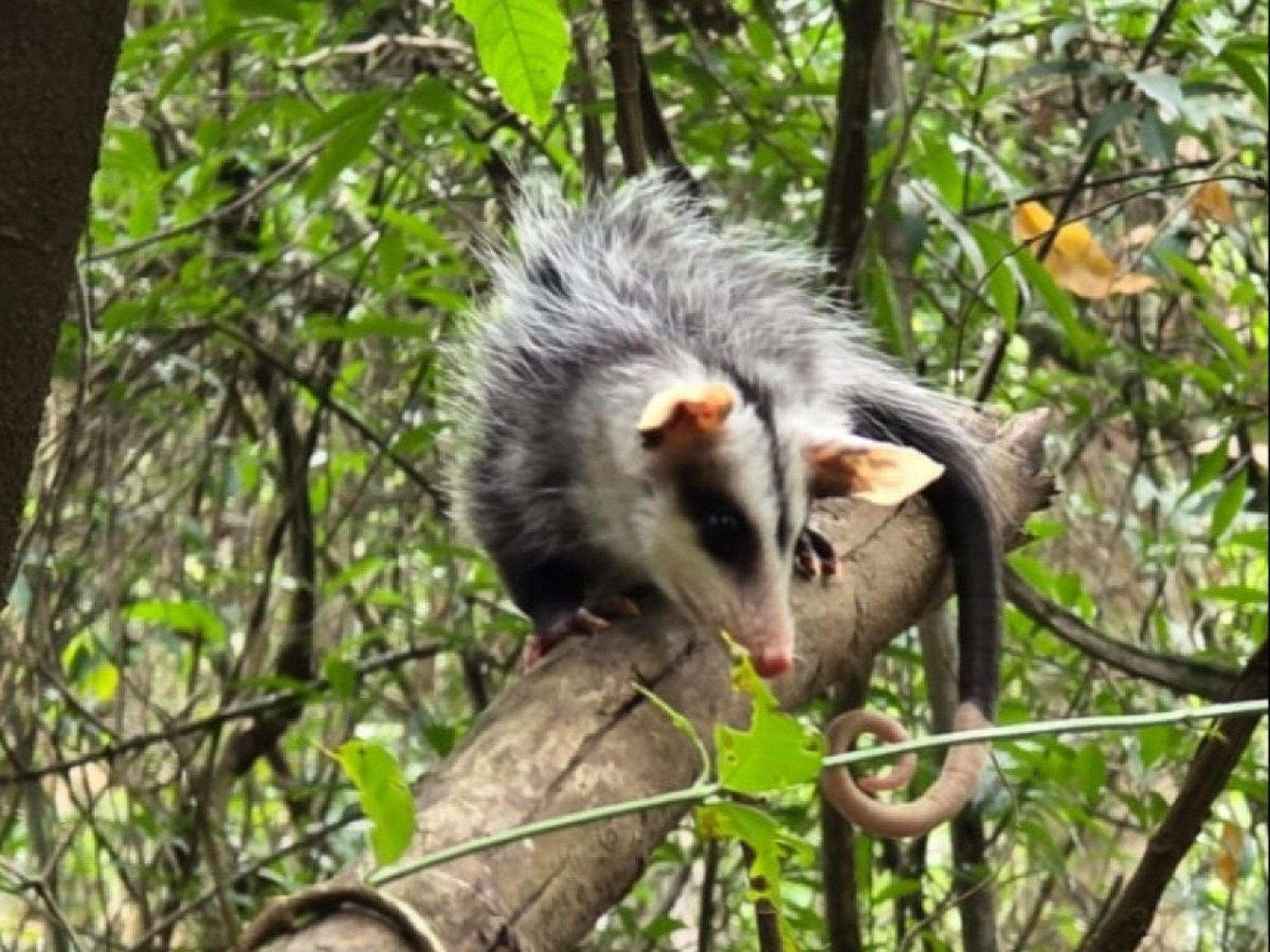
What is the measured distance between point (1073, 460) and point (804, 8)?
0.96 meters

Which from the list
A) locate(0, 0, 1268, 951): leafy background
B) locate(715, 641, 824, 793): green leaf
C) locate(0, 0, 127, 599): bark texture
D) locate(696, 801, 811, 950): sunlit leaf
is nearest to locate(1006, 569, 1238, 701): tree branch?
locate(0, 0, 1268, 951): leafy background

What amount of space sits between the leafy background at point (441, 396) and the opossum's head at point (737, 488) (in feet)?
1.36

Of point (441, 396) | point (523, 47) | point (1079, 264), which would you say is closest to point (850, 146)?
point (1079, 264)

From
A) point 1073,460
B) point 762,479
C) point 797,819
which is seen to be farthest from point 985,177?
point 762,479

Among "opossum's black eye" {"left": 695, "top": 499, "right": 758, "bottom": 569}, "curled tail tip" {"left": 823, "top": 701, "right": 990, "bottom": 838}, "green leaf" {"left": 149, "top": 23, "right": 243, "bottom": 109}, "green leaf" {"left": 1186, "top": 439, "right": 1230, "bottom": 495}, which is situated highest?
"green leaf" {"left": 149, "top": 23, "right": 243, "bottom": 109}

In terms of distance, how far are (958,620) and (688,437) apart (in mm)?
407

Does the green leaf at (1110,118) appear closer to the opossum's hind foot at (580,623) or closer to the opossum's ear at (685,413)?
the opossum's ear at (685,413)

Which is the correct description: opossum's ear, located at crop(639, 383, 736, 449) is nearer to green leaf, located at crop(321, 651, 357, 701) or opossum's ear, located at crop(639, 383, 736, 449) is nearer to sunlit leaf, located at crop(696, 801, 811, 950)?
sunlit leaf, located at crop(696, 801, 811, 950)

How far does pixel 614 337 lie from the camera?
6.93 feet

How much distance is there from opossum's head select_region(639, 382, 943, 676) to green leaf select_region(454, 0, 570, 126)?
1.32 feet

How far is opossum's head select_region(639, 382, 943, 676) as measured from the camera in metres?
1.77

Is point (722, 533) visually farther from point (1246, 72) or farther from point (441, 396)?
point (1246, 72)

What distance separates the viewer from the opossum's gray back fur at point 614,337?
210cm

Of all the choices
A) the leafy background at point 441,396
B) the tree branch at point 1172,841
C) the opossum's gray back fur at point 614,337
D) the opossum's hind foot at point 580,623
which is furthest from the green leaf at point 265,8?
the tree branch at point 1172,841
